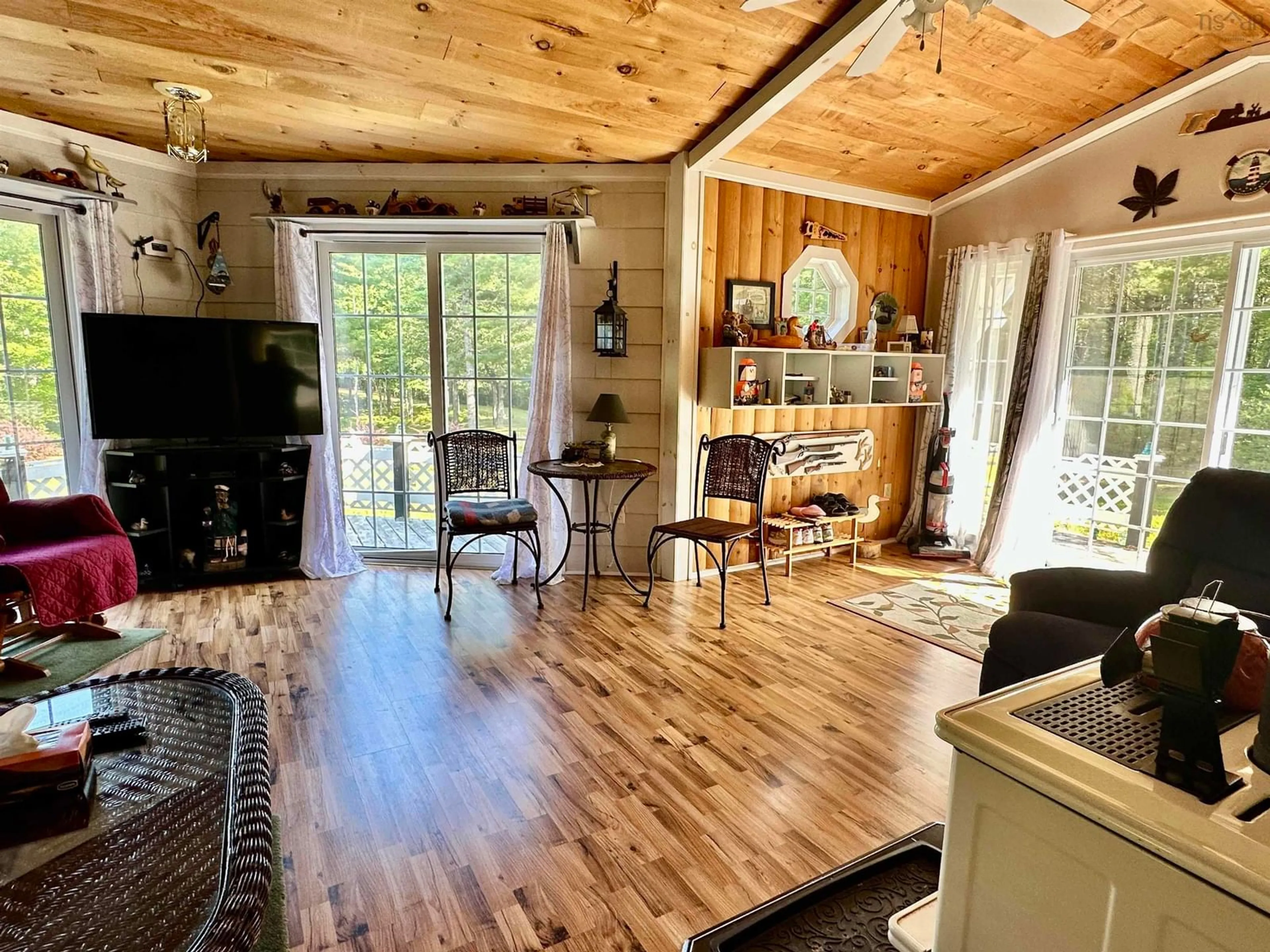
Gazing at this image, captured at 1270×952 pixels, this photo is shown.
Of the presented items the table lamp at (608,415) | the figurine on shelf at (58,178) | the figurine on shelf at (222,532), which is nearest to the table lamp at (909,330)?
the table lamp at (608,415)

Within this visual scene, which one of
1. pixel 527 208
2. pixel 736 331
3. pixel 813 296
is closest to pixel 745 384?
pixel 736 331

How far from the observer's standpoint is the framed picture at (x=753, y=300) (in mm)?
4176

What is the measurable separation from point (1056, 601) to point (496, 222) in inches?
129

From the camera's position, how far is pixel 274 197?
3889mm

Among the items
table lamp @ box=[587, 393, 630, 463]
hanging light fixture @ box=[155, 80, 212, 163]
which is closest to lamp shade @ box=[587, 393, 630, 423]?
table lamp @ box=[587, 393, 630, 463]

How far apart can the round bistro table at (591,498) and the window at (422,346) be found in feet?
1.74

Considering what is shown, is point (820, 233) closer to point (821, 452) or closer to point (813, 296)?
point (813, 296)

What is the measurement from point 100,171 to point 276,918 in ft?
12.4

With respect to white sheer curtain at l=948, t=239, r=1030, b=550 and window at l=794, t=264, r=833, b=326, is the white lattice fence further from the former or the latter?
window at l=794, t=264, r=833, b=326

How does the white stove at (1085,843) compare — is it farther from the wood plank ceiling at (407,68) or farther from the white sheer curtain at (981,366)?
the white sheer curtain at (981,366)

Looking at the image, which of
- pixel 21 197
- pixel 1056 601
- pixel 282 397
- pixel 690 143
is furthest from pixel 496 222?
pixel 1056 601

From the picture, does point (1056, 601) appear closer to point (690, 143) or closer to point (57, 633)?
point (690, 143)

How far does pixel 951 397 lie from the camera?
4.79 meters

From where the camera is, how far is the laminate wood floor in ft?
5.56
